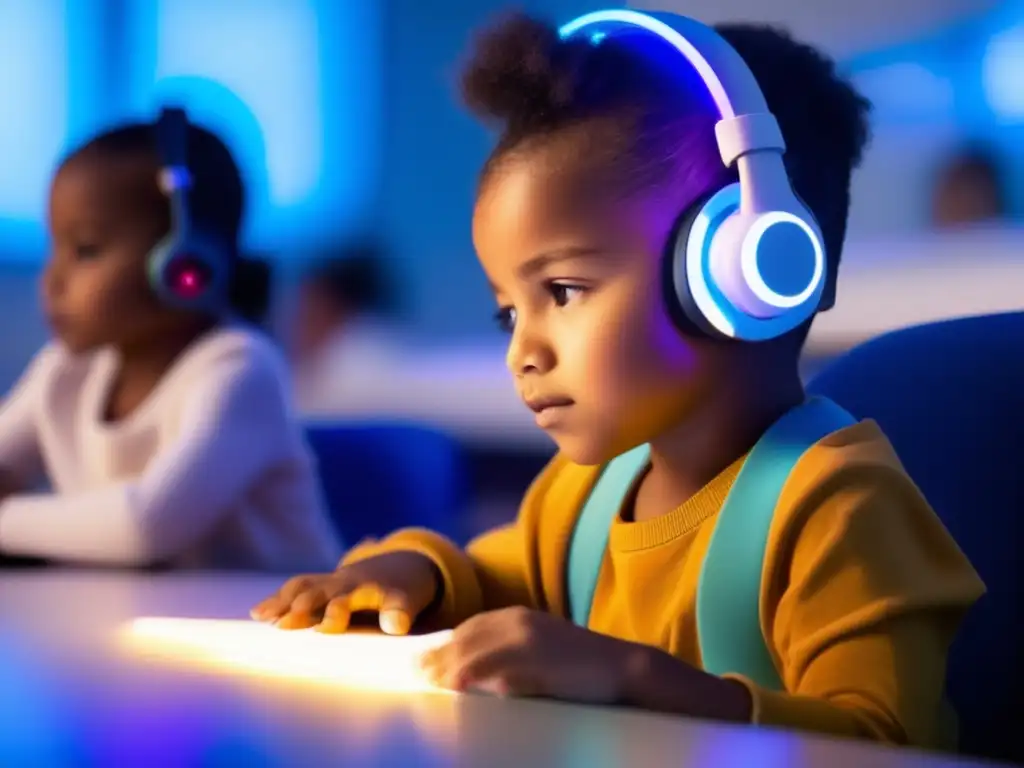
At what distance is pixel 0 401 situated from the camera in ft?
6.61

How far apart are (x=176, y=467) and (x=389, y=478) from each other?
1.05ft

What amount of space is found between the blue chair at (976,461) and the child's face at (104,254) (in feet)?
2.67

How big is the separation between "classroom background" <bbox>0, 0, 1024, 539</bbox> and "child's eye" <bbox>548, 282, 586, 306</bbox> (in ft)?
1.02

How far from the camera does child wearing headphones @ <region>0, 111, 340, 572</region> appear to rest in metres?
1.21

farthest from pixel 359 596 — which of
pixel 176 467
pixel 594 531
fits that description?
pixel 176 467

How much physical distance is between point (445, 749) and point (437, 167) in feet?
3.99

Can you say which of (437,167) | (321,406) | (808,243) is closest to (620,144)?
(808,243)

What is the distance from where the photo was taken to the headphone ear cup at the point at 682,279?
67 cm

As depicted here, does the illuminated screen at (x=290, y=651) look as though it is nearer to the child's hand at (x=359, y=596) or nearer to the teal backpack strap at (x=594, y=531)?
the child's hand at (x=359, y=596)

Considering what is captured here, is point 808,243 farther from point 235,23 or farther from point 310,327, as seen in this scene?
point 235,23

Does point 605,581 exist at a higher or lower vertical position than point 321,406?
lower

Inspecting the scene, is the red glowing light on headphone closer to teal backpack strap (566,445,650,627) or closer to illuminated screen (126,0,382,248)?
illuminated screen (126,0,382,248)

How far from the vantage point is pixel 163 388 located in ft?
4.38

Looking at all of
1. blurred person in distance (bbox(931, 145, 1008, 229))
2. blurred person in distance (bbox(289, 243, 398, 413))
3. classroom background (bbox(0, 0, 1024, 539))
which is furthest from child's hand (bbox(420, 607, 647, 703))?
blurred person in distance (bbox(289, 243, 398, 413))
